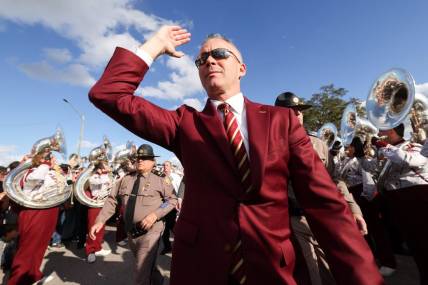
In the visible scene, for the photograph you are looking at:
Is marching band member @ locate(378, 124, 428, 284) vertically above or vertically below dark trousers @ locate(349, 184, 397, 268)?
above

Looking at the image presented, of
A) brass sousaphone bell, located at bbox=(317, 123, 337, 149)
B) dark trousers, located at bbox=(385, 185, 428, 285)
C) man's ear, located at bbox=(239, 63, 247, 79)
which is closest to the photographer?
man's ear, located at bbox=(239, 63, 247, 79)

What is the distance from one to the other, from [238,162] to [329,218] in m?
0.50

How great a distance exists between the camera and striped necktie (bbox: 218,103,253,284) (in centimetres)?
134

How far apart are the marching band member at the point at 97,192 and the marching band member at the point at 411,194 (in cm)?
643

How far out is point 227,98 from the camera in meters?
1.73

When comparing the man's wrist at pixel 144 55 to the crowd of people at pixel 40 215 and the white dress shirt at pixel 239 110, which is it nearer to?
the white dress shirt at pixel 239 110

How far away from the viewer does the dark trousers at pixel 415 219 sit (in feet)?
12.9

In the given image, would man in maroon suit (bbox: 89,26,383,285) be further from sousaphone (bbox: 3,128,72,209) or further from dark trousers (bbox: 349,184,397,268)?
dark trousers (bbox: 349,184,397,268)

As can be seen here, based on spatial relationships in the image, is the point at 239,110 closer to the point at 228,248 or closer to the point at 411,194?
the point at 228,248

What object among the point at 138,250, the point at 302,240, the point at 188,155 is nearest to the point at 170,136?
the point at 188,155

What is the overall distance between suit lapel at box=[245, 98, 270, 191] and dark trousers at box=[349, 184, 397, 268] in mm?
5184

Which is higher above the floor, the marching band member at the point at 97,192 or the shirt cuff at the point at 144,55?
the shirt cuff at the point at 144,55

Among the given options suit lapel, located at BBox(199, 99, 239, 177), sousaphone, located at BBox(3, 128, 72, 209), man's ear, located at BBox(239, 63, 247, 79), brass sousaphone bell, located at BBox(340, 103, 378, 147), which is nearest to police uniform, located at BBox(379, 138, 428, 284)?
brass sousaphone bell, located at BBox(340, 103, 378, 147)

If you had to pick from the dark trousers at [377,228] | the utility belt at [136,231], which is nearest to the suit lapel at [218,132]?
the utility belt at [136,231]
